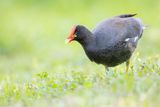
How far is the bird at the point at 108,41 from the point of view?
10398 millimetres

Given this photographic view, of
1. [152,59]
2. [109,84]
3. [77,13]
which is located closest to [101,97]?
[109,84]

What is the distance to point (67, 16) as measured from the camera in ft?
70.7

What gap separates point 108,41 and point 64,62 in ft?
15.0

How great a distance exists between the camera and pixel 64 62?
14938 mm

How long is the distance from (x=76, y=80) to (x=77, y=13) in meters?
12.7

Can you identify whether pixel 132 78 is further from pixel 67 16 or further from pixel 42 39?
pixel 67 16

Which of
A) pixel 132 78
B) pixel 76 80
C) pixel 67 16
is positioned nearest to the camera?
pixel 132 78

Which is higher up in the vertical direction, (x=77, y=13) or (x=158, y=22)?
(x=77, y=13)

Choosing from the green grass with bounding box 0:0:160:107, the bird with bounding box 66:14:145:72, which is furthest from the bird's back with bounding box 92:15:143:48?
the green grass with bounding box 0:0:160:107

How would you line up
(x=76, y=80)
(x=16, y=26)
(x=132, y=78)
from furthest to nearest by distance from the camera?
(x=16, y=26) < (x=76, y=80) < (x=132, y=78)

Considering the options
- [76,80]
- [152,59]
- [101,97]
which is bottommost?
[101,97]

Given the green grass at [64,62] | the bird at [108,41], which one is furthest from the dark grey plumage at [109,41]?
the green grass at [64,62]

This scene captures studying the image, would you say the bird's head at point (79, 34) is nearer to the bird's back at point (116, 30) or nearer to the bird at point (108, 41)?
the bird at point (108, 41)

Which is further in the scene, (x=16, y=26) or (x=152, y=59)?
(x=16, y=26)
